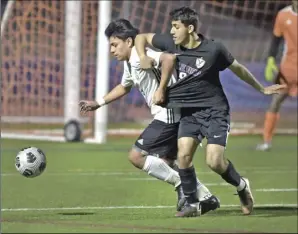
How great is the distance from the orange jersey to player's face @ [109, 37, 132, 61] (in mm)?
5630

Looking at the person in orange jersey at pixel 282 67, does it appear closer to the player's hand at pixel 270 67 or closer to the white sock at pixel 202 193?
the player's hand at pixel 270 67

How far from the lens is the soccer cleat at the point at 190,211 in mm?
7957

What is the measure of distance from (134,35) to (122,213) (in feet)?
4.76

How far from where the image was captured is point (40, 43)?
15.8 meters

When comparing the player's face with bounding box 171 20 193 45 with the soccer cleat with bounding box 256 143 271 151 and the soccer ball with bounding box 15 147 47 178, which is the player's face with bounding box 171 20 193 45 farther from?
the soccer cleat with bounding box 256 143 271 151

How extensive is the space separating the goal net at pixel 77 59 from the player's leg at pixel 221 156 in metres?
6.30

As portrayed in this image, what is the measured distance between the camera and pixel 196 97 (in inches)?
321

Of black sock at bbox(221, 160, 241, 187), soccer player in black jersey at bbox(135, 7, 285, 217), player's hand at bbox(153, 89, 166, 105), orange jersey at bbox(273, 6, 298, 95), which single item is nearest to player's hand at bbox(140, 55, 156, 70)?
soccer player in black jersey at bbox(135, 7, 285, 217)

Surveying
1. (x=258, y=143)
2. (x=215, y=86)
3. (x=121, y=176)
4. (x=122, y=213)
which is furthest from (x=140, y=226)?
(x=258, y=143)

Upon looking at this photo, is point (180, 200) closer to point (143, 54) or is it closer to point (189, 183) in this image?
point (189, 183)

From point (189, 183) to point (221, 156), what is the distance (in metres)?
0.34

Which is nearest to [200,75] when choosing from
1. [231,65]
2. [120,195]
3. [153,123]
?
[231,65]

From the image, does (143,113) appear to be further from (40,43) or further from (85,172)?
(85,172)

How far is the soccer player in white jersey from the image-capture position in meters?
8.20
